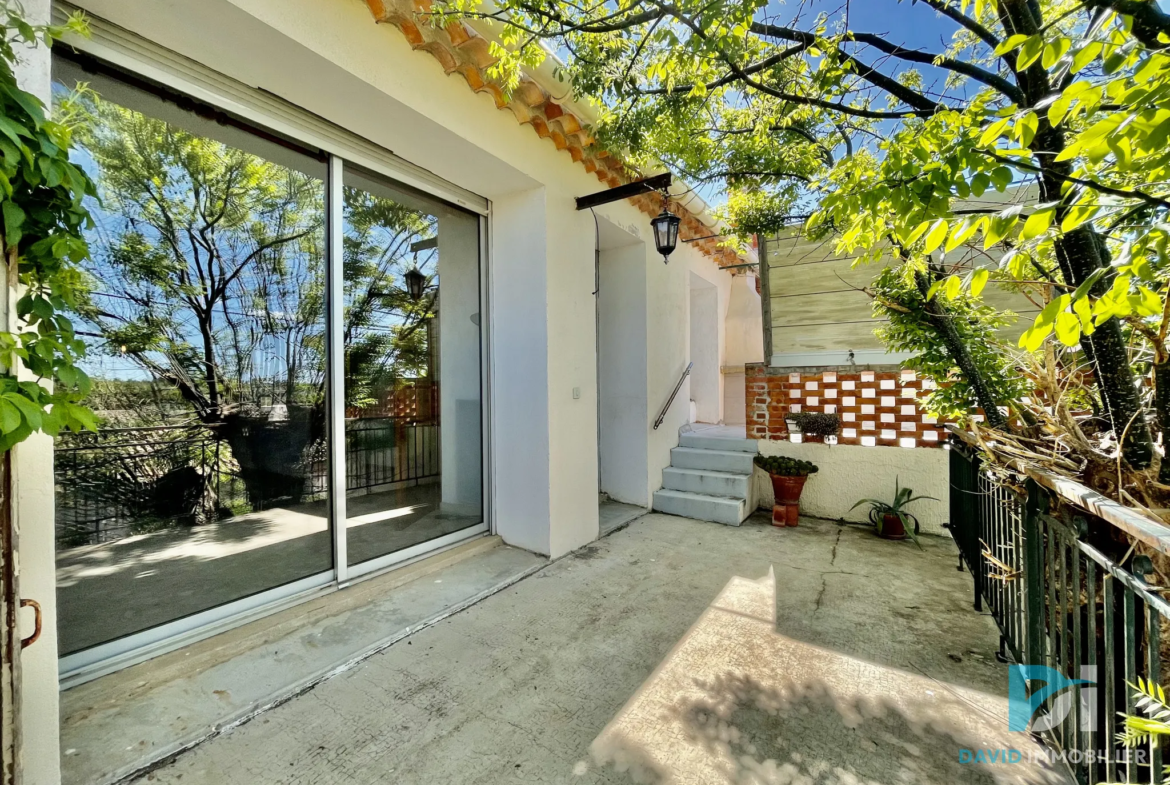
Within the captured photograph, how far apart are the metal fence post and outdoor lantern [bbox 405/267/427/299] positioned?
402 centimetres

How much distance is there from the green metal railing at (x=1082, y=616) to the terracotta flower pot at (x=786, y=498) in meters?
2.36

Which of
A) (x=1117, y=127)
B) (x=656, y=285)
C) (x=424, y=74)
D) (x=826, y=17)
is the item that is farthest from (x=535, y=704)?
(x=656, y=285)

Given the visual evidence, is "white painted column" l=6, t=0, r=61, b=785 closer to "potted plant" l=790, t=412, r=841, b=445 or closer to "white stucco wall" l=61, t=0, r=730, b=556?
"white stucco wall" l=61, t=0, r=730, b=556

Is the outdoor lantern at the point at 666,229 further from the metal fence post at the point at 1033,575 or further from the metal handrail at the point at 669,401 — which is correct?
the metal fence post at the point at 1033,575

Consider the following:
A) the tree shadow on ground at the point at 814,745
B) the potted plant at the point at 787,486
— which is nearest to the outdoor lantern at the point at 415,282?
the tree shadow on ground at the point at 814,745

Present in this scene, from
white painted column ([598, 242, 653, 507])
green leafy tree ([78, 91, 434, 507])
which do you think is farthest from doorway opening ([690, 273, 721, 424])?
green leafy tree ([78, 91, 434, 507])

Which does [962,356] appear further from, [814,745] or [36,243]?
[36,243]

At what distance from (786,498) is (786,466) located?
353mm

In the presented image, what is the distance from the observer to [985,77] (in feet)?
5.94

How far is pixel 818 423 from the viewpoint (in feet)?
16.9

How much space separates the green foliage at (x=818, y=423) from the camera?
511 cm

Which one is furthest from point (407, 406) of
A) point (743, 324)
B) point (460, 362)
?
point (743, 324)

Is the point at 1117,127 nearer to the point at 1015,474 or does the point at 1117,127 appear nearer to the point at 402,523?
the point at 1015,474

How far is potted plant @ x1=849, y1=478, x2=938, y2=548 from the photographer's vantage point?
14.6 ft
